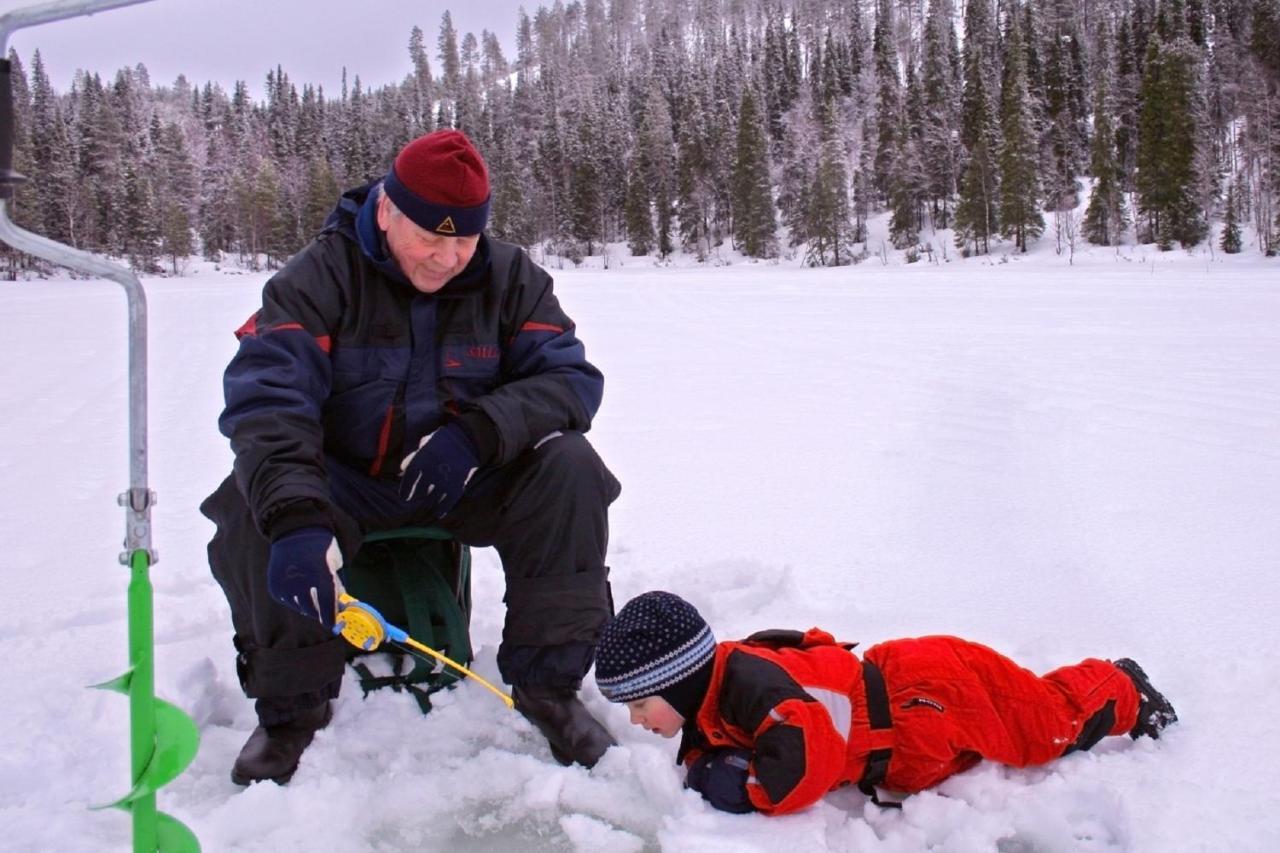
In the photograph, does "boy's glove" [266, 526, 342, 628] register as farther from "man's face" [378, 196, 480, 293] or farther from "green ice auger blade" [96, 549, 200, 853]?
"man's face" [378, 196, 480, 293]

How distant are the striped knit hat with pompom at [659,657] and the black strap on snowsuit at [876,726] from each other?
1.02ft

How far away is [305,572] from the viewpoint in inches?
62.7

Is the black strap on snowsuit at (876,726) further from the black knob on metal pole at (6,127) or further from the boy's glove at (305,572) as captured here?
the black knob on metal pole at (6,127)

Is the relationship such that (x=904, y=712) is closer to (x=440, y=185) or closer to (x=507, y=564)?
(x=507, y=564)

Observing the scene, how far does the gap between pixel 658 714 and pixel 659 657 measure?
134mm

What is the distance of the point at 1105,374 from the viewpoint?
6.24 m

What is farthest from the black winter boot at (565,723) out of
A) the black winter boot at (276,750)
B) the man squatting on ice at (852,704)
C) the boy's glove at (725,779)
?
the black winter boot at (276,750)

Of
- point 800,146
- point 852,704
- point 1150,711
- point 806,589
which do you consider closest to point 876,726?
point 852,704

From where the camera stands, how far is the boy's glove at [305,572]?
1.59 metres

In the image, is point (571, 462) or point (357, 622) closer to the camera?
point (357, 622)

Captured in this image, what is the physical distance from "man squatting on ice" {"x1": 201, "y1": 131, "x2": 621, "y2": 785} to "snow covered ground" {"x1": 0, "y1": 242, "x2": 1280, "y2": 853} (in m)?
0.19

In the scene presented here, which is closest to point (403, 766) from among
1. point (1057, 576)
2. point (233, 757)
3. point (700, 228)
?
point (233, 757)

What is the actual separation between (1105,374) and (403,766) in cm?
583

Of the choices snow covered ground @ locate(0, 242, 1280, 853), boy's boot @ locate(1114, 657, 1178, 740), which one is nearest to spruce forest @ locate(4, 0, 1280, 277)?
snow covered ground @ locate(0, 242, 1280, 853)
